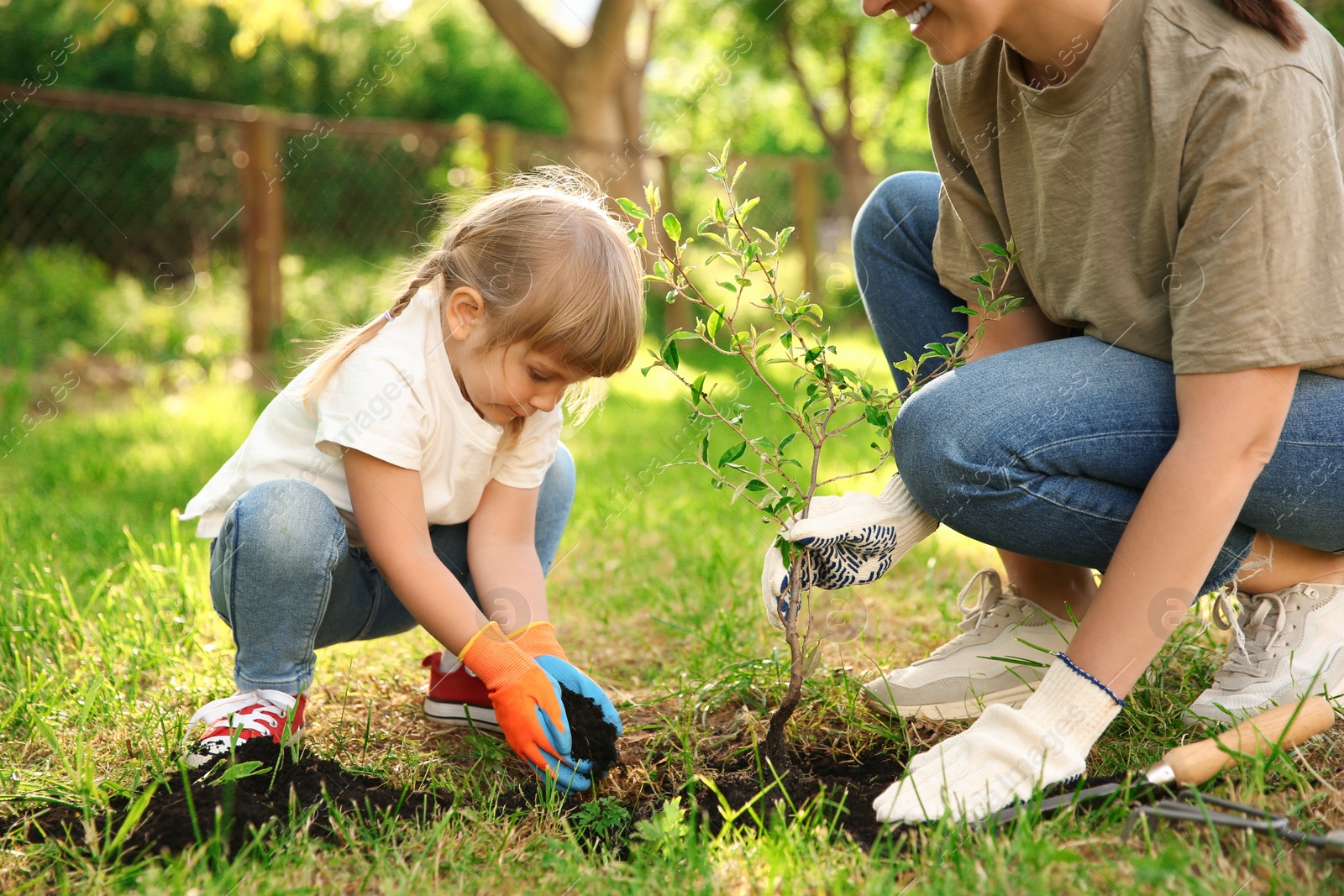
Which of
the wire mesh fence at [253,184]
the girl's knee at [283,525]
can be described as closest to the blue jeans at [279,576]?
the girl's knee at [283,525]

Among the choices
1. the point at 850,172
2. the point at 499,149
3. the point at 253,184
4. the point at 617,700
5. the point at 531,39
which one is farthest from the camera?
the point at 850,172

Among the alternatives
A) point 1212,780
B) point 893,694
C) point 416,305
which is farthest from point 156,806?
point 1212,780

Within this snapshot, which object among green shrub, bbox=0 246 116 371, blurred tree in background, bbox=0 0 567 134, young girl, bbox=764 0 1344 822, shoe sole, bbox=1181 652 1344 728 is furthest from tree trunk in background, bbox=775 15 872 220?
shoe sole, bbox=1181 652 1344 728

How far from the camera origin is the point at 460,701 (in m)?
1.95

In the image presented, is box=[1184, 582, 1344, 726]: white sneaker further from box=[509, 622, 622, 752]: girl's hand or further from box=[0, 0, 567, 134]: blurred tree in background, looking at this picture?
box=[0, 0, 567, 134]: blurred tree in background

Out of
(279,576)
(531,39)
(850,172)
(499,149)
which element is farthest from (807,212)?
(279,576)

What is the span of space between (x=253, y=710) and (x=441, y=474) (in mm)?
483

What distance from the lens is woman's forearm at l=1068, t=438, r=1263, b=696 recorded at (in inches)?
55.9

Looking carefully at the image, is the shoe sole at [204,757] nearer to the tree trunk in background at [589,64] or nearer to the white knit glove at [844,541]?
the white knit glove at [844,541]

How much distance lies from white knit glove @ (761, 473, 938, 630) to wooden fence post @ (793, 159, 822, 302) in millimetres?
7545

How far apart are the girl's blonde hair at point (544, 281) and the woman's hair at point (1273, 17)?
0.97 meters

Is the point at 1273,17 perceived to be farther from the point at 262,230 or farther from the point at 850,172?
the point at 850,172

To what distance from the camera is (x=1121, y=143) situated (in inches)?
62.5

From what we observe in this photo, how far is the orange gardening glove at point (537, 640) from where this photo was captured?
71.3 inches
